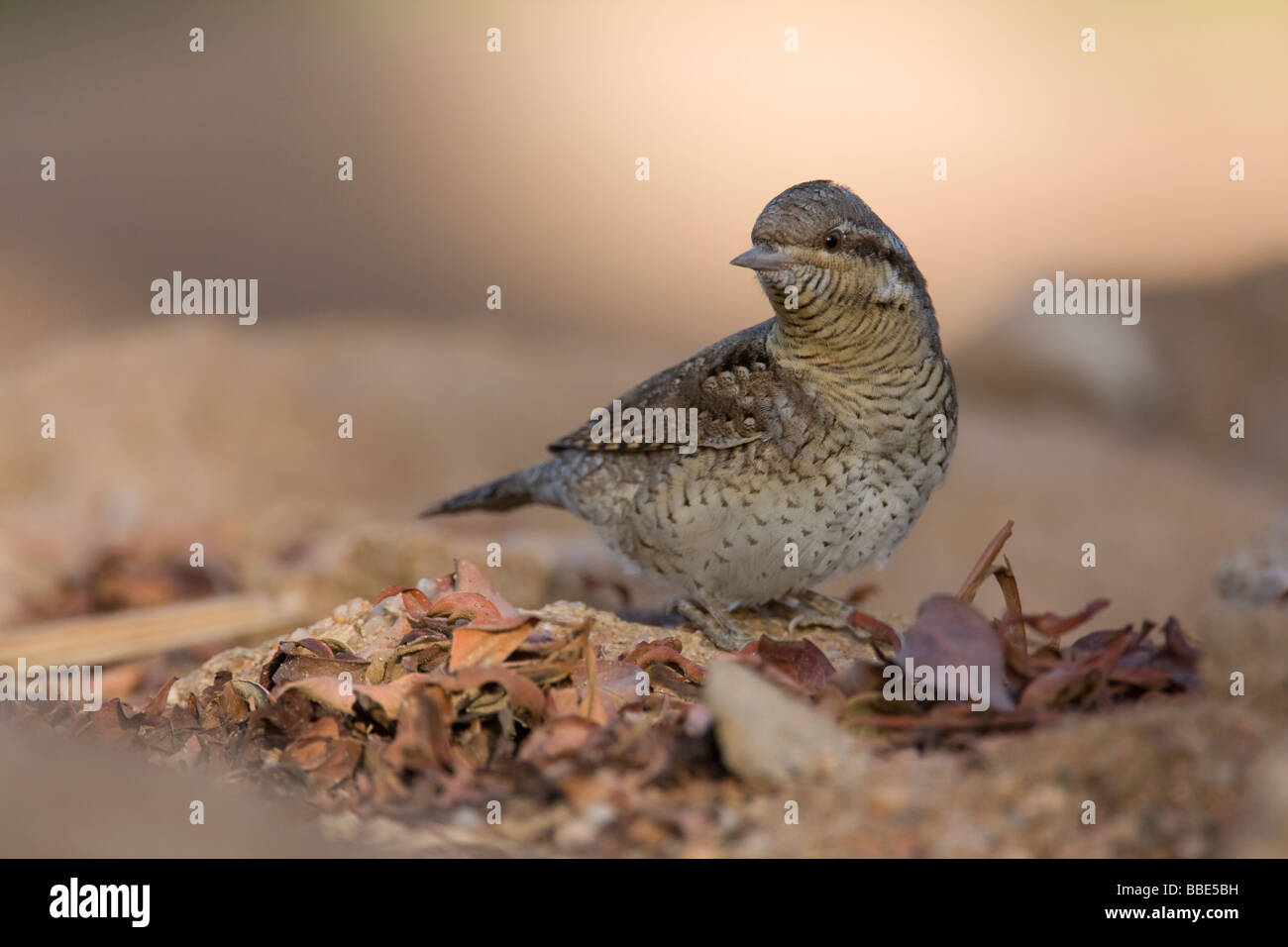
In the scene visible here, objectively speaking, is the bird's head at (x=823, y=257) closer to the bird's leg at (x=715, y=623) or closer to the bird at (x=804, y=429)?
the bird at (x=804, y=429)

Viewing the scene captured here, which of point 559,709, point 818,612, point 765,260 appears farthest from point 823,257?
point 559,709

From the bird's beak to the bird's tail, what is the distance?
176 centimetres

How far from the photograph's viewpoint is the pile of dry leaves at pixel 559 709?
2352mm

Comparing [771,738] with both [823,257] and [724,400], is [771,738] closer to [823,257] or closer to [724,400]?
[823,257]

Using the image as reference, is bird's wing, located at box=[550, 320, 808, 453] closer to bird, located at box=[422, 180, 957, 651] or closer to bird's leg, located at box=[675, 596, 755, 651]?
bird, located at box=[422, 180, 957, 651]

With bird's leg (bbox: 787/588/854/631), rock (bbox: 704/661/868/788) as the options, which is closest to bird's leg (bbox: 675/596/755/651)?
bird's leg (bbox: 787/588/854/631)

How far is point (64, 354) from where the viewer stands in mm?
11297

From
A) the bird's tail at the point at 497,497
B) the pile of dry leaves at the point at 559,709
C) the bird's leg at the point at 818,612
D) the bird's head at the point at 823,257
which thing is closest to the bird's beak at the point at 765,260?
the bird's head at the point at 823,257

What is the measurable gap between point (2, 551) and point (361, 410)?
384cm

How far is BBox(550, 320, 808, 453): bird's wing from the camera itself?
13.5 feet

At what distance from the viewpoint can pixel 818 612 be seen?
4809 mm

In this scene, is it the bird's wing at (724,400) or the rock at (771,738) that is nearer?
the rock at (771,738)

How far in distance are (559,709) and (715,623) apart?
6.02 feet
